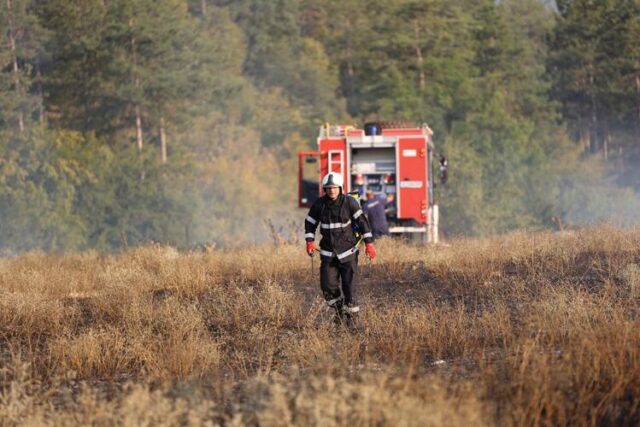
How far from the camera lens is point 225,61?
159 feet

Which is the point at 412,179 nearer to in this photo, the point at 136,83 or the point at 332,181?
the point at 332,181

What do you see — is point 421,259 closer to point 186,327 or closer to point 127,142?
point 186,327

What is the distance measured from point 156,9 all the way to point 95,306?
29990 millimetres

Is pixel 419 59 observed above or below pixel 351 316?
above

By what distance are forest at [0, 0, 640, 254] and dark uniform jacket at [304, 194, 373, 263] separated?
1459 centimetres

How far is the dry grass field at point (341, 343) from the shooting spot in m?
6.34

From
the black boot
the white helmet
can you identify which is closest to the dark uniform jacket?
the white helmet

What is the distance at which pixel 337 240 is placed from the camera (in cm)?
1112

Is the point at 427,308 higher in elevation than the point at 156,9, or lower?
lower

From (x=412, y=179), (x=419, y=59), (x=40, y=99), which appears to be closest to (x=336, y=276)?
(x=412, y=179)

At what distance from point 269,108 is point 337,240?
42.1 meters

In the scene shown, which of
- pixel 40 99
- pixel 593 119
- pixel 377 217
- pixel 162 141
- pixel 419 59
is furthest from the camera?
pixel 593 119

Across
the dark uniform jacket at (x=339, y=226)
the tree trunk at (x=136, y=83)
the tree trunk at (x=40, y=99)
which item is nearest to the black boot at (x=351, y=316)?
the dark uniform jacket at (x=339, y=226)

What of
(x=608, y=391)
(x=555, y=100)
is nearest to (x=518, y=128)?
(x=555, y=100)
